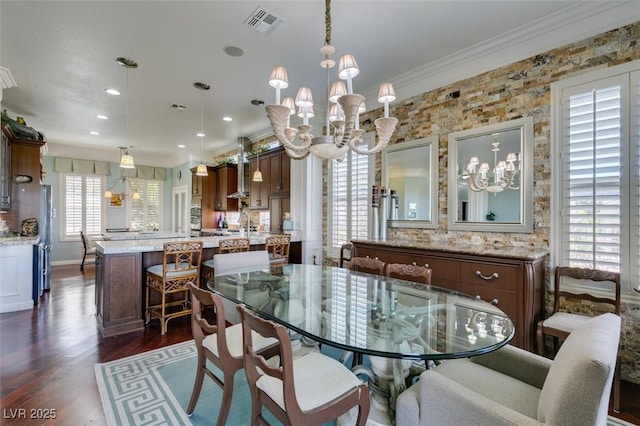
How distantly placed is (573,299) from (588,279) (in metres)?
0.25

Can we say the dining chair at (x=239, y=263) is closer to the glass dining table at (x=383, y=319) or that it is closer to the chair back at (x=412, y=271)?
the glass dining table at (x=383, y=319)

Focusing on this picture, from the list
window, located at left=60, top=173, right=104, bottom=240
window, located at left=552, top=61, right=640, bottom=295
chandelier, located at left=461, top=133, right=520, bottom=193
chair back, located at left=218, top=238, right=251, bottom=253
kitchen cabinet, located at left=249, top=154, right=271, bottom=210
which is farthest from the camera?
window, located at left=60, top=173, right=104, bottom=240

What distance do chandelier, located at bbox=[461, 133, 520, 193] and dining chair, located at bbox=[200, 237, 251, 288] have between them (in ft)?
9.47

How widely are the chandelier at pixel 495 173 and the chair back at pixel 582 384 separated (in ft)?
7.24

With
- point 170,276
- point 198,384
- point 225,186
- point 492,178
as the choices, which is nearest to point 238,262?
point 170,276

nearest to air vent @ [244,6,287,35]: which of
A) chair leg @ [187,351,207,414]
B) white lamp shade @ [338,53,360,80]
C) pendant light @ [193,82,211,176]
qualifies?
white lamp shade @ [338,53,360,80]

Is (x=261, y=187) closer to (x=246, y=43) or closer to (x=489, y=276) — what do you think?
(x=246, y=43)

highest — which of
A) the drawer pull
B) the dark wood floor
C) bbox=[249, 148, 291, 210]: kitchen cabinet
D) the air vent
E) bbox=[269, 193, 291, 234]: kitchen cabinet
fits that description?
the air vent

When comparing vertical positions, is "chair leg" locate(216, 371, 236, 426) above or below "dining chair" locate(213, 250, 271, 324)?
below

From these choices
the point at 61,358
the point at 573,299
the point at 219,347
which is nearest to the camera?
the point at 219,347

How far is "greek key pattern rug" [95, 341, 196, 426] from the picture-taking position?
1875 millimetres

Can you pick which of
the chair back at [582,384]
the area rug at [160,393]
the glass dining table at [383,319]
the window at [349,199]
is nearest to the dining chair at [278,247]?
the window at [349,199]

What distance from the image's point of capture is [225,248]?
3760 millimetres

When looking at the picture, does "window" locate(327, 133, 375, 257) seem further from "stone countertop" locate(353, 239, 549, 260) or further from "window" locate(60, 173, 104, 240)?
"window" locate(60, 173, 104, 240)
